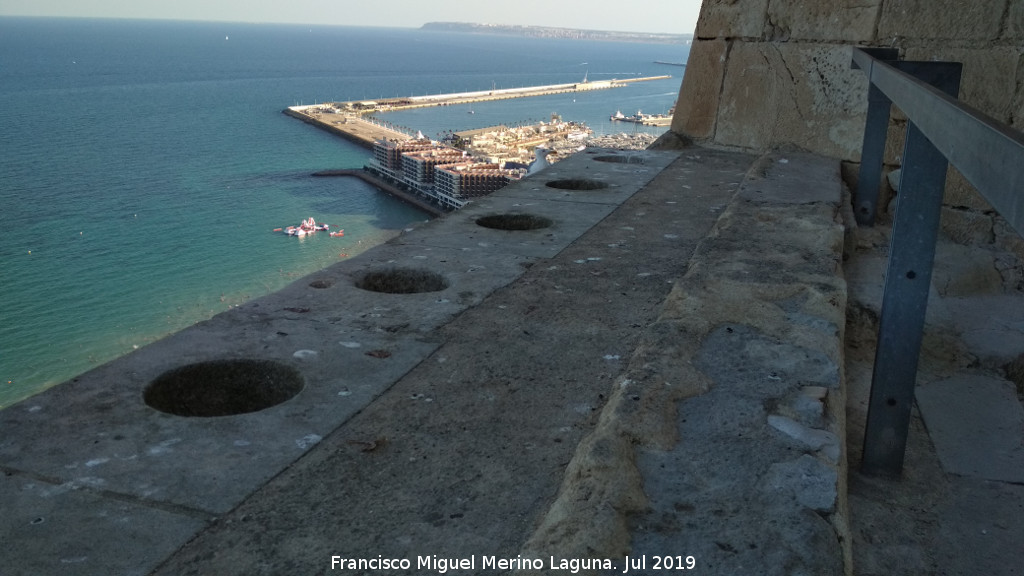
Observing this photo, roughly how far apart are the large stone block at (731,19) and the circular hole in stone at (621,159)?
150 centimetres

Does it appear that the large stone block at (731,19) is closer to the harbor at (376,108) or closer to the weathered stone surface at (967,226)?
the weathered stone surface at (967,226)

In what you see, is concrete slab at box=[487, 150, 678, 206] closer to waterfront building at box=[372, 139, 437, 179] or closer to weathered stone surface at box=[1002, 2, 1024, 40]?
weathered stone surface at box=[1002, 2, 1024, 40]

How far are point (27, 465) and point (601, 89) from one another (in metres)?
105

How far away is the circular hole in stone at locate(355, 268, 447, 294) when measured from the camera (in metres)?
3.63

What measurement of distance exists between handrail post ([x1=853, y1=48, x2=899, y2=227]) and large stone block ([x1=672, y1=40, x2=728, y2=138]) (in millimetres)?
2247

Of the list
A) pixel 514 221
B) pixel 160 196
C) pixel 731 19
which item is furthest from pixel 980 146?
pixel 160 196

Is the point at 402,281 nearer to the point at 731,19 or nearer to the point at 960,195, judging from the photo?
the point at 960,195

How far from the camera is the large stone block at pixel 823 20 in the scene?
6.00 metres

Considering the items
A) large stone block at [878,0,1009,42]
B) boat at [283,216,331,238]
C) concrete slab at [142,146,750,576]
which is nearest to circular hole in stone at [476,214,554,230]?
concrete slab at [142,146,750,576]

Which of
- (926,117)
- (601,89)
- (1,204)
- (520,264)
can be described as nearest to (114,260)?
(1,204)

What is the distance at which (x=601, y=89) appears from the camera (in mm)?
103000

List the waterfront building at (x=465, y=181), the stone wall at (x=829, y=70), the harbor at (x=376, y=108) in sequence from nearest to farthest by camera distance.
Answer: the stone wall at (x=829, y=70), the waterfront building at (x=465, y=181), the harbor at (x=376, y=108)

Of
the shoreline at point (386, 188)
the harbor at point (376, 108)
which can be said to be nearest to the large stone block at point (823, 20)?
the shoreline at point (386, 188)

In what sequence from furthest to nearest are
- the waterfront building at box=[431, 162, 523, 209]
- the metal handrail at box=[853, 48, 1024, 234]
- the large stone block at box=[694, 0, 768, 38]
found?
the waterfront building at box=[431, 162, 523, 209]
the large stone block at box=[694, 0, 768, 38]
the metal handrail at box=[853, 48, 1024, 234]
